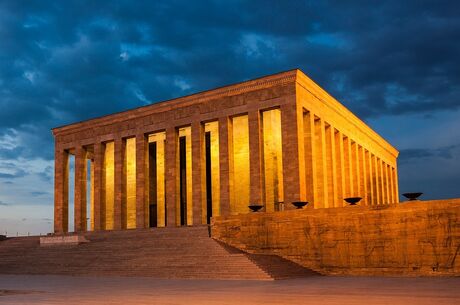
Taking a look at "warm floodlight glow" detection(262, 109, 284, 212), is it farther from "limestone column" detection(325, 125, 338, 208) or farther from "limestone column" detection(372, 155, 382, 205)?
"limestone column" detection(372, 155, 382, 205)

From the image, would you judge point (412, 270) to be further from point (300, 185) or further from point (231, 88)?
point (231, 88)

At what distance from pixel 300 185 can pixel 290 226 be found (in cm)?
650

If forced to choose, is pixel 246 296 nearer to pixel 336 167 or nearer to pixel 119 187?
pixel 336 167

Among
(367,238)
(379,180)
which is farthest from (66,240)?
(379,180)

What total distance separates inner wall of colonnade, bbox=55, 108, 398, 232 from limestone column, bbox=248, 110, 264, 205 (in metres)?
0.06

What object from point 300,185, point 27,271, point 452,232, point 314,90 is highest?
point 314,90

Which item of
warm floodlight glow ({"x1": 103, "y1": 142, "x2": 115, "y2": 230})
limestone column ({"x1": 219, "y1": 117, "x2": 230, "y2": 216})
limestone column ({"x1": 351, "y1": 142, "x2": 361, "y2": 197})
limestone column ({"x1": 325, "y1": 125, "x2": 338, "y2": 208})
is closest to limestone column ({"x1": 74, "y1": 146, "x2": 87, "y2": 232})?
warm floodlight glow ({"x1": 103, "y1": 142, "x2": 115, "y2": 230})

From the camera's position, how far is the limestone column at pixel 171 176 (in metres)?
38.5

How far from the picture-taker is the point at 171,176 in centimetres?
3884

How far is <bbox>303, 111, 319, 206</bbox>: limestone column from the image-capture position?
3466cm

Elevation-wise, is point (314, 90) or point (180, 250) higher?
point (314, 90)

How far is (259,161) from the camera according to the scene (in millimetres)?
34938

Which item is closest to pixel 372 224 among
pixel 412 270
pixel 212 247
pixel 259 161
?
pixel 412 270

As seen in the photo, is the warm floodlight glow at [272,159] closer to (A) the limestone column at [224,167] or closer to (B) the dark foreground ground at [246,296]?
(A) the limestone column at [224,167]
